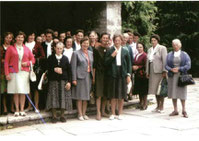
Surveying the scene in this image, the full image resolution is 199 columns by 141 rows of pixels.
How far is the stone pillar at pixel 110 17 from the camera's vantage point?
10.0m

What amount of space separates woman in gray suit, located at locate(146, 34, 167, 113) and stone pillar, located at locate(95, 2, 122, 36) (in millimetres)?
2154

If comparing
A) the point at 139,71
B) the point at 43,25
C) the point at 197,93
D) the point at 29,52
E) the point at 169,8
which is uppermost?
the point at 169,8

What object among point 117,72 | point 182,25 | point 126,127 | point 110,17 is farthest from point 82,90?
point 182,25

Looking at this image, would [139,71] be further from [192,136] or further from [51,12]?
[51,12]

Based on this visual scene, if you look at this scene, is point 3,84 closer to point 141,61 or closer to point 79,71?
point 79,71

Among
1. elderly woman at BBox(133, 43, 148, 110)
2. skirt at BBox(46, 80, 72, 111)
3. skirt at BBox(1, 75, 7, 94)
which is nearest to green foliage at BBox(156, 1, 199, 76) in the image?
elderly woman at BBox(133, 43, 148, 110)

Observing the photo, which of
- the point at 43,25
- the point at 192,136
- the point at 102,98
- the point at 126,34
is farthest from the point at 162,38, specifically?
the point at 192,136

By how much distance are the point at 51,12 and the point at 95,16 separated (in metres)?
2.76

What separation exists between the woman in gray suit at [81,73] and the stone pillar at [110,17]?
2.88 meters

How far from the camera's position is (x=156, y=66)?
8031 millimetres

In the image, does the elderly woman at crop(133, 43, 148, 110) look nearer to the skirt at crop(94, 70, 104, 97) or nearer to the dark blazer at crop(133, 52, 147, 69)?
the dark blazer at crop(133, 52, 147, 69)

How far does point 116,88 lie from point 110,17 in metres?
3.38

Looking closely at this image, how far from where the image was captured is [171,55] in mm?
7645

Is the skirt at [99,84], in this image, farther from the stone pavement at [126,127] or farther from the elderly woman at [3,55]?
the elderly woman at [3,55]
